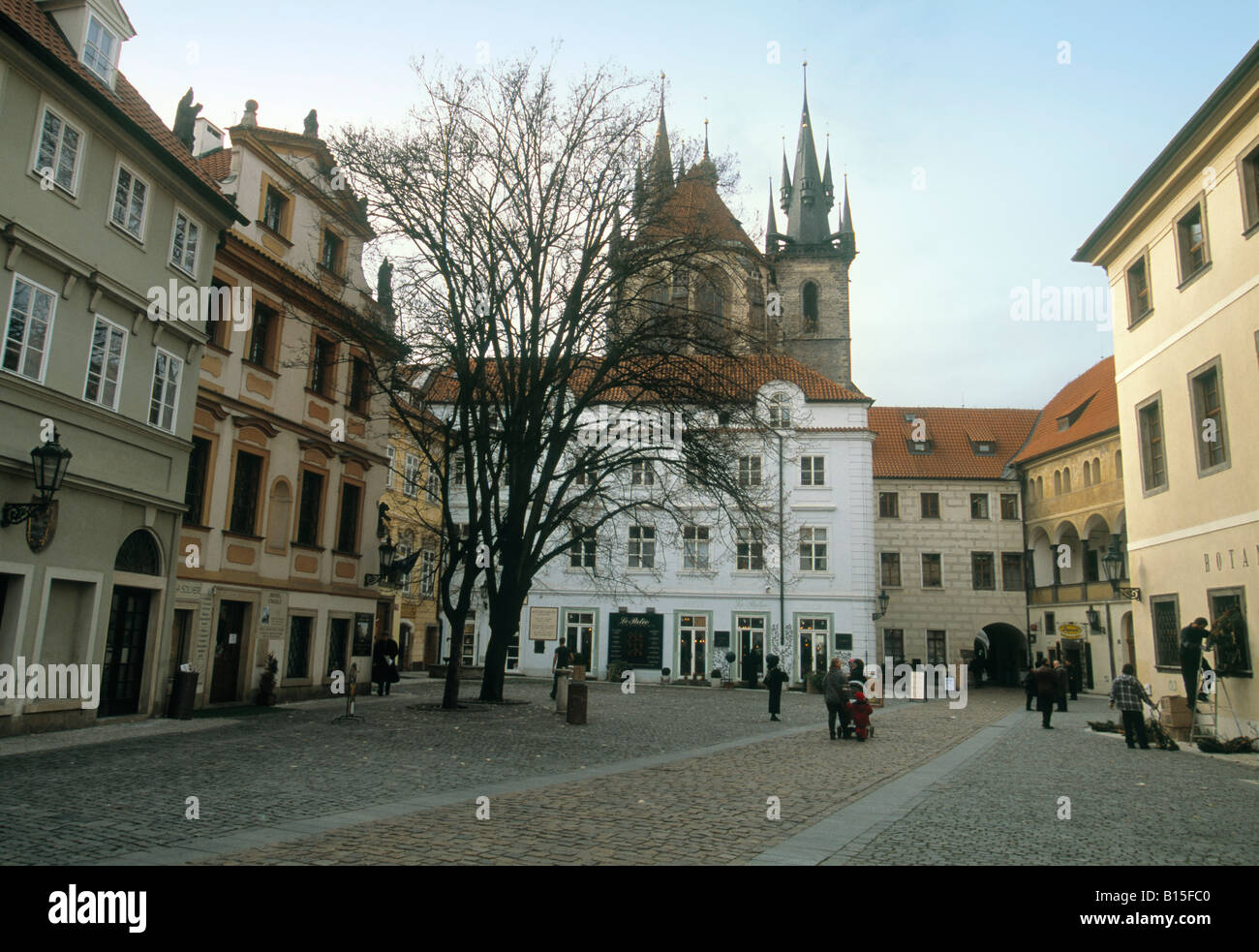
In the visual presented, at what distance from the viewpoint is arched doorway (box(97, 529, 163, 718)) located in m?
18.2

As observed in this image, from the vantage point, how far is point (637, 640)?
146 feet

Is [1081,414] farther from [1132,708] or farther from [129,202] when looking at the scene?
[129,202]

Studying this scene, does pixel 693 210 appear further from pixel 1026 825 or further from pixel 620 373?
pixel 1026 825

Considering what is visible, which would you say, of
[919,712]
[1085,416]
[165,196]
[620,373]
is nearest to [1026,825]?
[620,373]

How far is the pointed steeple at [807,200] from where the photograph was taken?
65863 millimetres

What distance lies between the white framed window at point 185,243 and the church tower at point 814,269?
43.2 m

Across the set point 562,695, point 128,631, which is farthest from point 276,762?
point 562,695

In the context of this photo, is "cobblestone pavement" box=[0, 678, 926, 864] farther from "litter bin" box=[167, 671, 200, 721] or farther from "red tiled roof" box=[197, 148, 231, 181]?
"red tiled roof" box=[197, 148, 231, 181]

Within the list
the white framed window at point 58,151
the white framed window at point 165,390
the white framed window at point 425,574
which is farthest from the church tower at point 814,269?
the white framed window at point 58,151

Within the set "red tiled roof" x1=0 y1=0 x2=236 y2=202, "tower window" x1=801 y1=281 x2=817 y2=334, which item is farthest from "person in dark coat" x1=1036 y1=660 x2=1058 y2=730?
"tower window" x1=801 y1=281 x2=817 y2=334

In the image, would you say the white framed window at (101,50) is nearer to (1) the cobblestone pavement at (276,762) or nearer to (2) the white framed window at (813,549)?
(1) the cobblestone pavement at (276,762)

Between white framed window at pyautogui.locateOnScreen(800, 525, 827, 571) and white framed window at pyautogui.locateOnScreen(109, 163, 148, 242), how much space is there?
32.2 m

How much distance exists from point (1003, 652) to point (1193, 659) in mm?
38924
